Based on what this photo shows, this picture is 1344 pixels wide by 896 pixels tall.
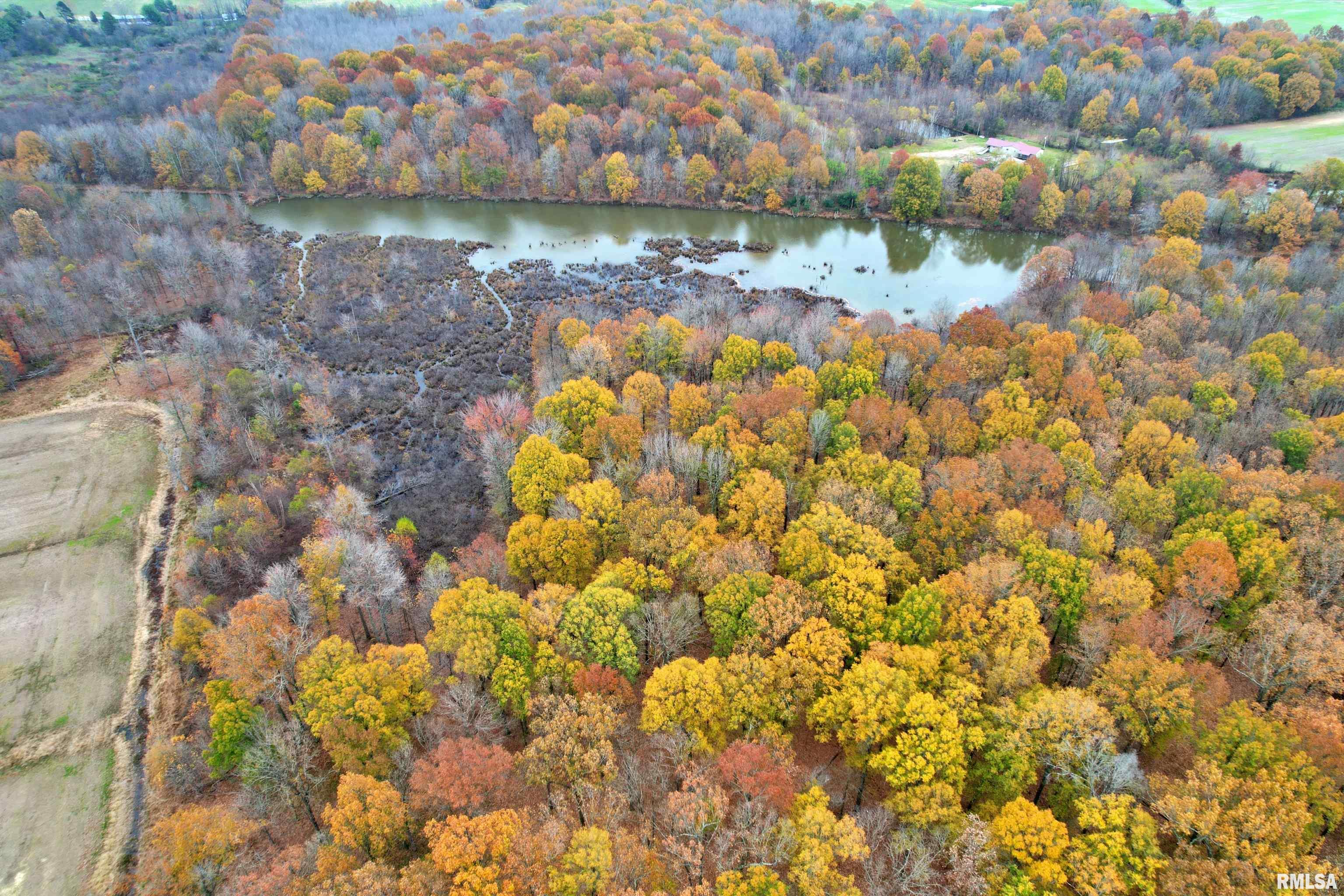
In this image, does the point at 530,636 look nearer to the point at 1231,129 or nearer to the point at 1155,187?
the point at 1155,187

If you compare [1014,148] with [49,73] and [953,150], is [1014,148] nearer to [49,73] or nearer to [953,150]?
[953,150]

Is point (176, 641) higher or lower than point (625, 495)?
lower

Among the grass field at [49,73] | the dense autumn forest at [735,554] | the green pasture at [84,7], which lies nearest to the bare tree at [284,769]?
the dense autumn forest at [735,554]

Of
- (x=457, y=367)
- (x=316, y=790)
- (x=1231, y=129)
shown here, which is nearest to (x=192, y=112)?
(x=457, y=367)

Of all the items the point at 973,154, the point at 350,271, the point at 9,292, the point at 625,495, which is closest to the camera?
the point at 625,495
